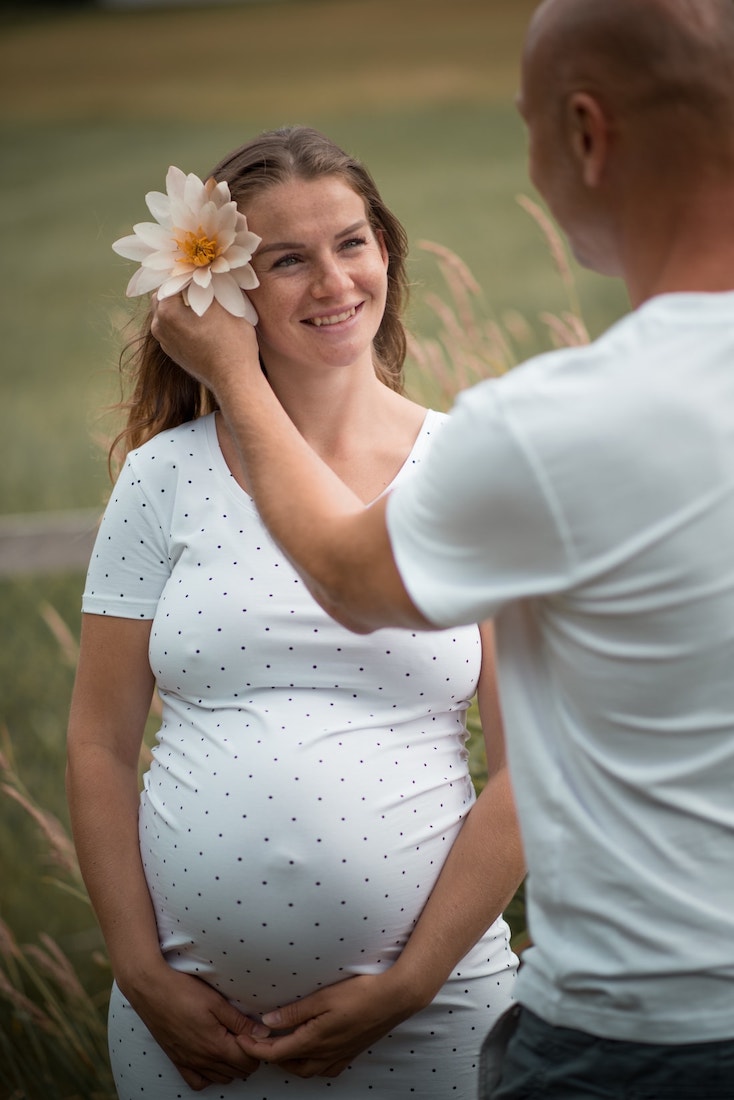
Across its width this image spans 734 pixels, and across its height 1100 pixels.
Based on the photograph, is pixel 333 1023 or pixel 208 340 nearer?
pixel 208 340

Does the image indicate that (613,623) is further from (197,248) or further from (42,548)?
(42,548)

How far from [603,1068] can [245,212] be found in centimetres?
148

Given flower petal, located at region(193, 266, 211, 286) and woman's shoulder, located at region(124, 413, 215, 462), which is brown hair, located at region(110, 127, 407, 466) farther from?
flower petal, located at region(193, 266, 211, 286)

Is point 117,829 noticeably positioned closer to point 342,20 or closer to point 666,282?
point 666,282

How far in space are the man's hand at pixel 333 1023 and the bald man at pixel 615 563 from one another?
0.56 metres

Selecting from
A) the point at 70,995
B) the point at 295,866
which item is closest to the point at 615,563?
the point at 295,866

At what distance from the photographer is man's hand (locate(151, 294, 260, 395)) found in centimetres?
176

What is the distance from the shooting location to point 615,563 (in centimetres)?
122

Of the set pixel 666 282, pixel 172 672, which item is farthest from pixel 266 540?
pixel 666 282

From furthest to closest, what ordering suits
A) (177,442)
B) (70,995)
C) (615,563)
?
1. (70,995)
2. (177,442)
3. (615,563)

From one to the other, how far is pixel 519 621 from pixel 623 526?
204mm

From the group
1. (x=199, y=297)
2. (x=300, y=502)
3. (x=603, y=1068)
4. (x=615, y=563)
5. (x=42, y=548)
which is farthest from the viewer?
(x=42, y=548)

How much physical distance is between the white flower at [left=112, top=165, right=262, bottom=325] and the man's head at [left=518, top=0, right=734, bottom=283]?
2.55 ft

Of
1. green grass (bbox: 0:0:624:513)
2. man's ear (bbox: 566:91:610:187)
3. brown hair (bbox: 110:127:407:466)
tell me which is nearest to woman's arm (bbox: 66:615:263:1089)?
brown hair (bbox: 110:127:407:466)
